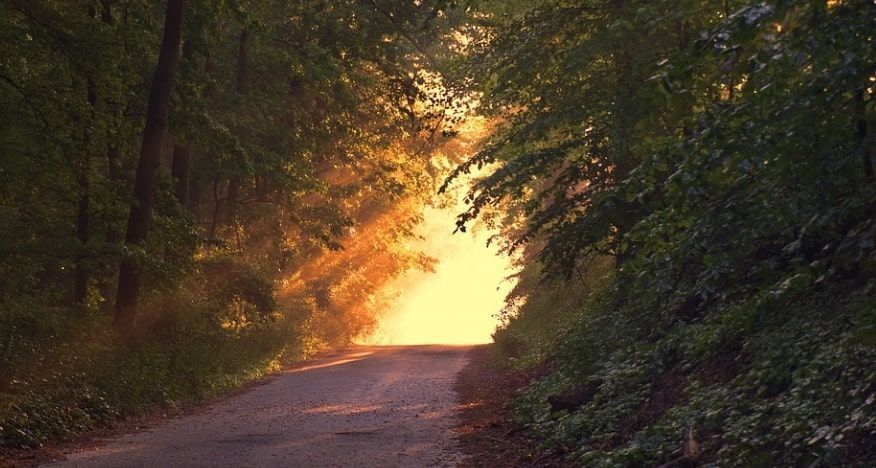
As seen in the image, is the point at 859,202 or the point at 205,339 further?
the point at 205,339

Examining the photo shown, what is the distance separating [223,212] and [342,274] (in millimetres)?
16828

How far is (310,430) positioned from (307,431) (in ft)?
0.35

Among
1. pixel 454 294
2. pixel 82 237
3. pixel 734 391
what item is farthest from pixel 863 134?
pixel 454 294

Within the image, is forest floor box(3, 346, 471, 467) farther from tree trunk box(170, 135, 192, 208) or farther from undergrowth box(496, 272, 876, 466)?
tree trunk box(170, 135, 192, 208)

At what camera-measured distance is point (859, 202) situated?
5.46 meters

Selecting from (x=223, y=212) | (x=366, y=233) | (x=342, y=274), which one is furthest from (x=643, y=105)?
(x=342, y=274)

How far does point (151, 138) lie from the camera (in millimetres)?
16500

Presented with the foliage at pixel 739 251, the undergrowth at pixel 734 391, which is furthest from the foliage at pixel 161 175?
the undergrowth at pixel 734 391

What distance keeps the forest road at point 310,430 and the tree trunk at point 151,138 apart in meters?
2.73

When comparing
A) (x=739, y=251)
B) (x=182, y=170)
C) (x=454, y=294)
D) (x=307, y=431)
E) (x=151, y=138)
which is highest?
(x=454, y=294)

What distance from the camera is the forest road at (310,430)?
1023cm

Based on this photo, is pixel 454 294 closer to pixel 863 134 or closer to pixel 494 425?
pixel 494 425

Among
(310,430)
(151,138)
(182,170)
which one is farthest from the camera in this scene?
(182,170)

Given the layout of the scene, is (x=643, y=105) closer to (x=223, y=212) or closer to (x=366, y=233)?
(x=223, y=212)
